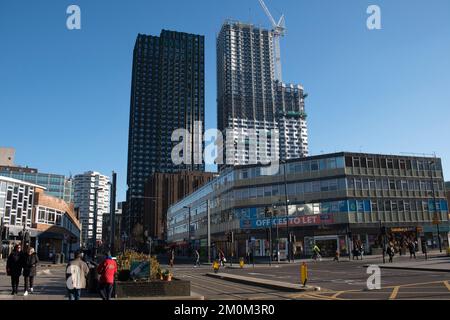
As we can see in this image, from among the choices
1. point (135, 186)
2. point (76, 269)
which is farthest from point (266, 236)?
point (135, 186)

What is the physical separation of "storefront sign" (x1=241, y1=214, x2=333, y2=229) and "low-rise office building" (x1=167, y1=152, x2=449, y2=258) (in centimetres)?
14

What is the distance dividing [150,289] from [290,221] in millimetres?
47430

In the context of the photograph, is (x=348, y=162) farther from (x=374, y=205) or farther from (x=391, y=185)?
(x=391, y=185)

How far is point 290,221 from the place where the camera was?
60.5m

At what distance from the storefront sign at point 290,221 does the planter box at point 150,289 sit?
42.9 meters

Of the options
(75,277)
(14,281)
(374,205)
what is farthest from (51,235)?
(75,277)

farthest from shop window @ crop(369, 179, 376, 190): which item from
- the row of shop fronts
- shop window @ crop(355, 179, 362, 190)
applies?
the row of shop fronts

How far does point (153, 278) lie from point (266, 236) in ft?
153

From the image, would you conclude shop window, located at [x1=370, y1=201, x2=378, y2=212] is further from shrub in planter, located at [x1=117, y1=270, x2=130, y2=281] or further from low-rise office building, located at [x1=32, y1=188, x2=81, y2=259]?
shrub in planter, located at [x1=117, y1=270, x2=130, y2=281]

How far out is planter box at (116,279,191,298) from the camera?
48.0 ft

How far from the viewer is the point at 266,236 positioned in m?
61.2
